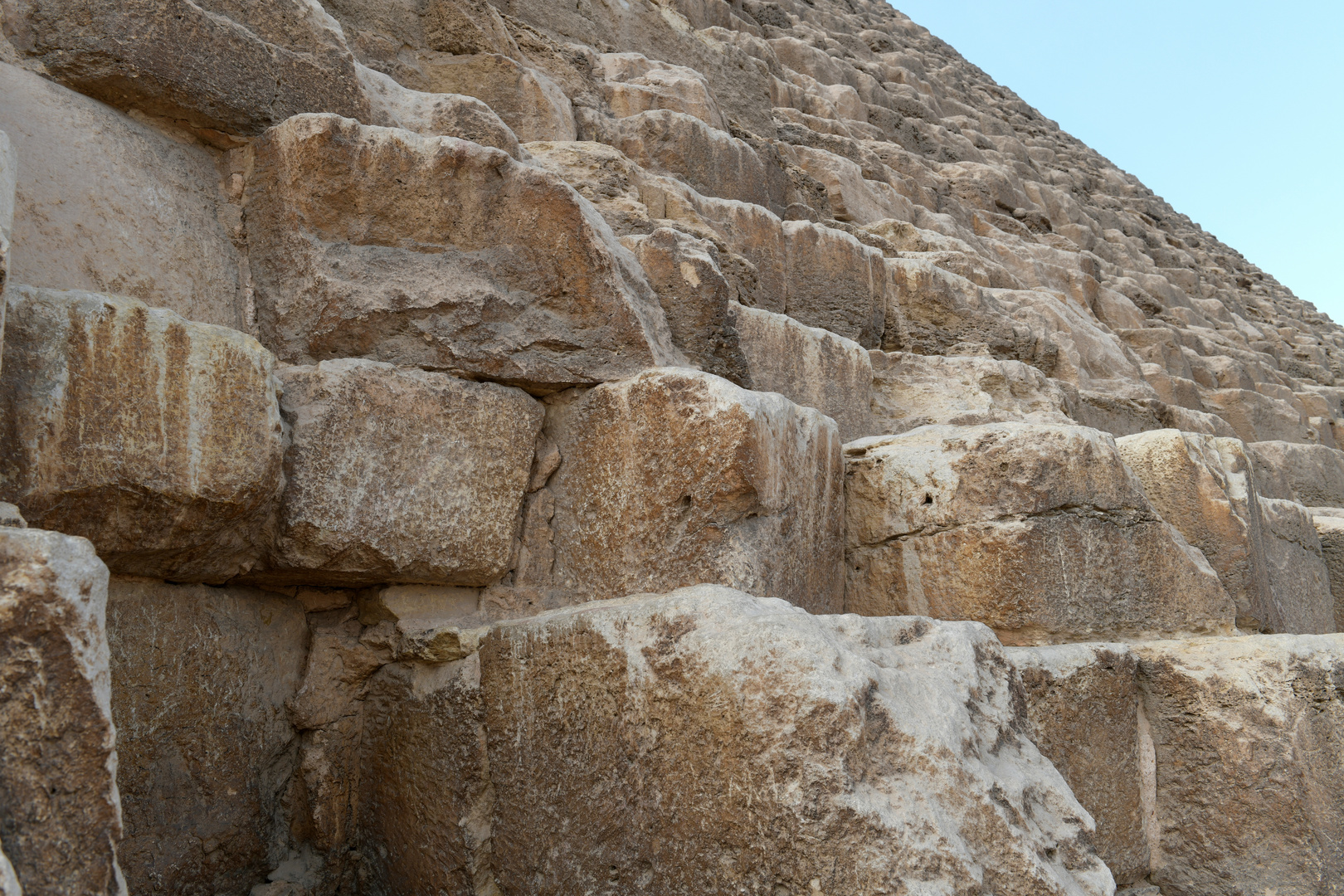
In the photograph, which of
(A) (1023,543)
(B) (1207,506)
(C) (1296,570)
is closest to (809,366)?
(A) (1023,543)

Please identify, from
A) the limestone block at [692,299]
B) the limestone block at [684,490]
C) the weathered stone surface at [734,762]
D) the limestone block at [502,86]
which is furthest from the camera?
the limestone block at [502,86]

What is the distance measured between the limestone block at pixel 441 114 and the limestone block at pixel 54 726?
85.9 inches

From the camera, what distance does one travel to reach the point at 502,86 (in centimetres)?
443

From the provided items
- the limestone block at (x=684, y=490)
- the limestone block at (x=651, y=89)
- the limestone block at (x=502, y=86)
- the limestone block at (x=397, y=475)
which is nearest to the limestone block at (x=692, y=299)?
the limestone block at (x=684, y=490)

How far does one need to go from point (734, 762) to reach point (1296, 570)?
3.28 m

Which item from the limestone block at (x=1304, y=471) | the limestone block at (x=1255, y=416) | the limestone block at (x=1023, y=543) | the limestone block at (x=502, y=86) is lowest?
the limestone block at (x=1023, y=543)

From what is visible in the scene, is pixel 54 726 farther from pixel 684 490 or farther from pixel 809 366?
pixel 809 366

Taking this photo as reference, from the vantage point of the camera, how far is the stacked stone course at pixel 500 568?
1.56 m

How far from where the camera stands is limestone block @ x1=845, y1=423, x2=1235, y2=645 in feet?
8.38

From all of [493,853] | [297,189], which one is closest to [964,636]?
[493,853]

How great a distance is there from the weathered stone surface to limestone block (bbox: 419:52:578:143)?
2980 millimetres

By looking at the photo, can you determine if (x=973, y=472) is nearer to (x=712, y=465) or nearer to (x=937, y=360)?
(x=712, y=465)

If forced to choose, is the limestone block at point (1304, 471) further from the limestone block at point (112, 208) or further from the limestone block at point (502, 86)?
the limestone block at point (112, 208)

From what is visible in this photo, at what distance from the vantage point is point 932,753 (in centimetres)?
158
